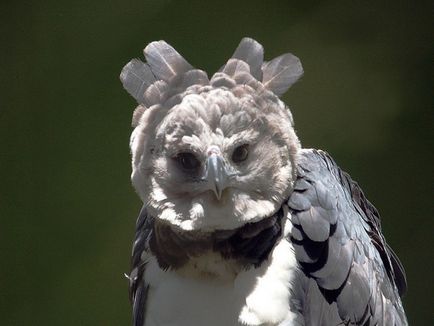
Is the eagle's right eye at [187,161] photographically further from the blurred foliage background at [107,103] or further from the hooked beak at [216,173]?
the blurred foliage background at [107,103]

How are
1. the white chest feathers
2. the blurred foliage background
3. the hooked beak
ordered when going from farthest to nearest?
the blurred foliage background, the white chest feathers, the hooked beak

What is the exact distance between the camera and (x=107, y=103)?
9.36ft

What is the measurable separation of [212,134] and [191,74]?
0.50 ft

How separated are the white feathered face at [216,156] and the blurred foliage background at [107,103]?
107cm

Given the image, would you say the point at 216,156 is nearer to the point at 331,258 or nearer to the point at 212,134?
the point at 212,134

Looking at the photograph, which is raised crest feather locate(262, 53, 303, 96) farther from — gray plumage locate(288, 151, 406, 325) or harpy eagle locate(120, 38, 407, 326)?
gray plumage locate(288, 151, 406, 325)

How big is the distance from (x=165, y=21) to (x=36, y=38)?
0.41 m

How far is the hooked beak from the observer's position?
5.41ft

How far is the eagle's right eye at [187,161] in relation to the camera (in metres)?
1.71

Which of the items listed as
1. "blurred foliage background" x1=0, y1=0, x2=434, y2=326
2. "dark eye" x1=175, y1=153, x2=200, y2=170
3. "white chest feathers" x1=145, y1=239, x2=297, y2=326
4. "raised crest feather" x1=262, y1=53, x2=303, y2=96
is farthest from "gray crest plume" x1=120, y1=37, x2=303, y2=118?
"blurred foliage background" x1=0, y1=0, x2=434, y2=326

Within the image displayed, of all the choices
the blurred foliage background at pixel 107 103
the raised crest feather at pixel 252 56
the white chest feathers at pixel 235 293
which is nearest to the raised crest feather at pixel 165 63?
the raised crest feather at pixel 252 56

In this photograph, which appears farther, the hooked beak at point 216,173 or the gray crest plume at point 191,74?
the gray crest plume at point 191,74

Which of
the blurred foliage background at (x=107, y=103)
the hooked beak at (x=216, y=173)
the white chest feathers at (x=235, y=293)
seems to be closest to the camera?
the hooked beak at (x=216, y=173)

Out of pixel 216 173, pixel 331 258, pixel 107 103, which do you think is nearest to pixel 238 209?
pixel 216 173
